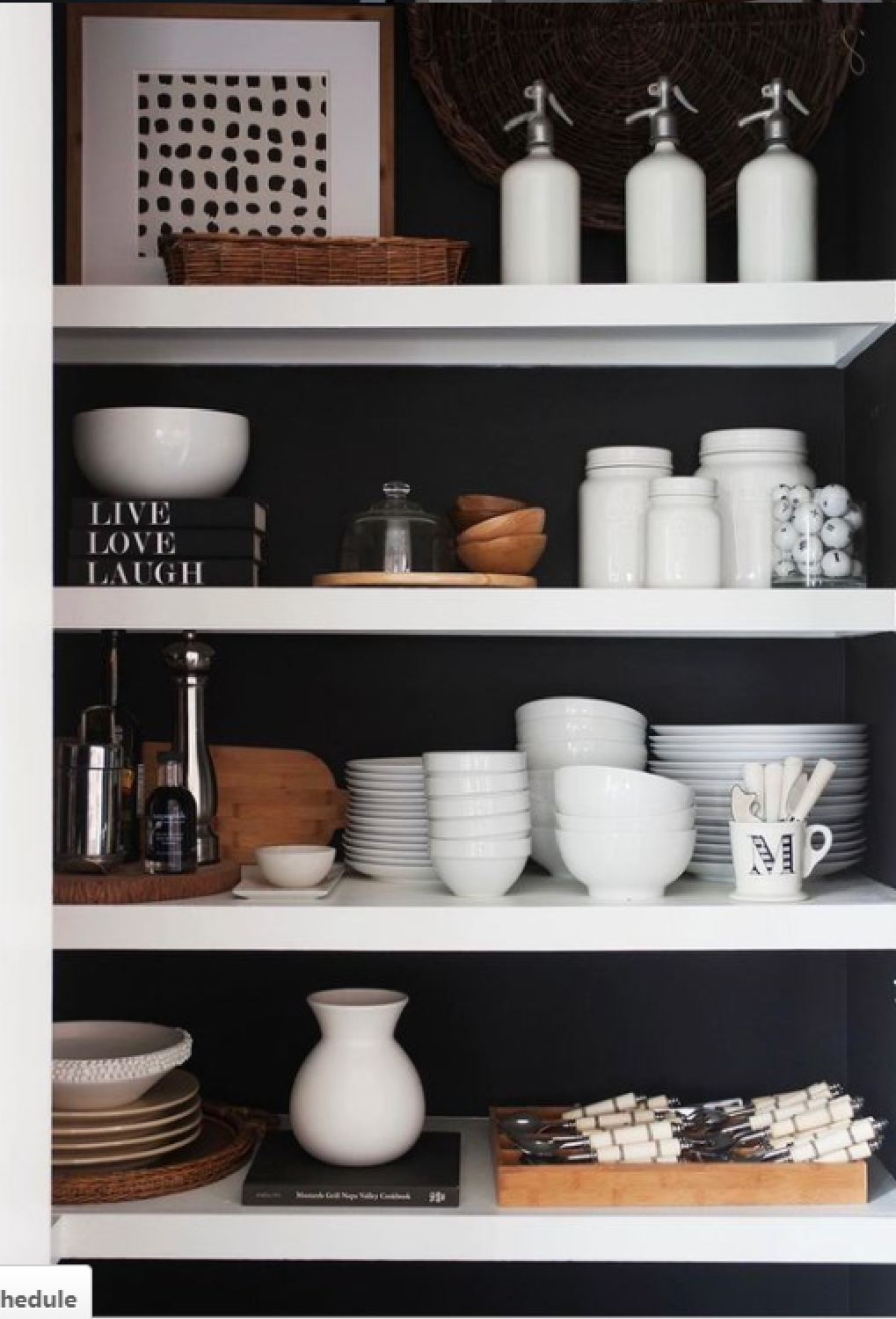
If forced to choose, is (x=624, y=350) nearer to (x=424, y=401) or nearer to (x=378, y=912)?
(x=424, y=401)

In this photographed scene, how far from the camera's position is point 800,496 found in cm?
195

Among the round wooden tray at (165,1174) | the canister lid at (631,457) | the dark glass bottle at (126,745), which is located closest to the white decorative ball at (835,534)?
the canister lid at (631,457)

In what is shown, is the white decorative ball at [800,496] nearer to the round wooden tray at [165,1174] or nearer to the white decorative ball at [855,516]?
the white decorative ball at [855,516]

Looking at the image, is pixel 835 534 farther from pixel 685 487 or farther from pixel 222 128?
pixel 222 128

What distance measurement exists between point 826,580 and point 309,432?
2.54 ft

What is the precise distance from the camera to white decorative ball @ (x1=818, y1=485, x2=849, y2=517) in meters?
1.93

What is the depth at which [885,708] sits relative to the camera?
6.60ft

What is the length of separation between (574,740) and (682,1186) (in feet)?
1.85

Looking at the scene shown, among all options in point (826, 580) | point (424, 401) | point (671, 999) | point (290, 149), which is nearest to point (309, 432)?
point (424, 401)

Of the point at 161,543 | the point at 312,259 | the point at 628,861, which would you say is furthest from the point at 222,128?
the point at 628,861

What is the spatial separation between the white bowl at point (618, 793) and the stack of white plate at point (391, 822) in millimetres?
218

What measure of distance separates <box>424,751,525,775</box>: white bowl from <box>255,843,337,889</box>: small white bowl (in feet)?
0.59

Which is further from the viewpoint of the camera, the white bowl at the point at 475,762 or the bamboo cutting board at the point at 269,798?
the bamboo cutting board at the point at 269,798

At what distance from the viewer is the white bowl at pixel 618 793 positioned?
73.8 inches
